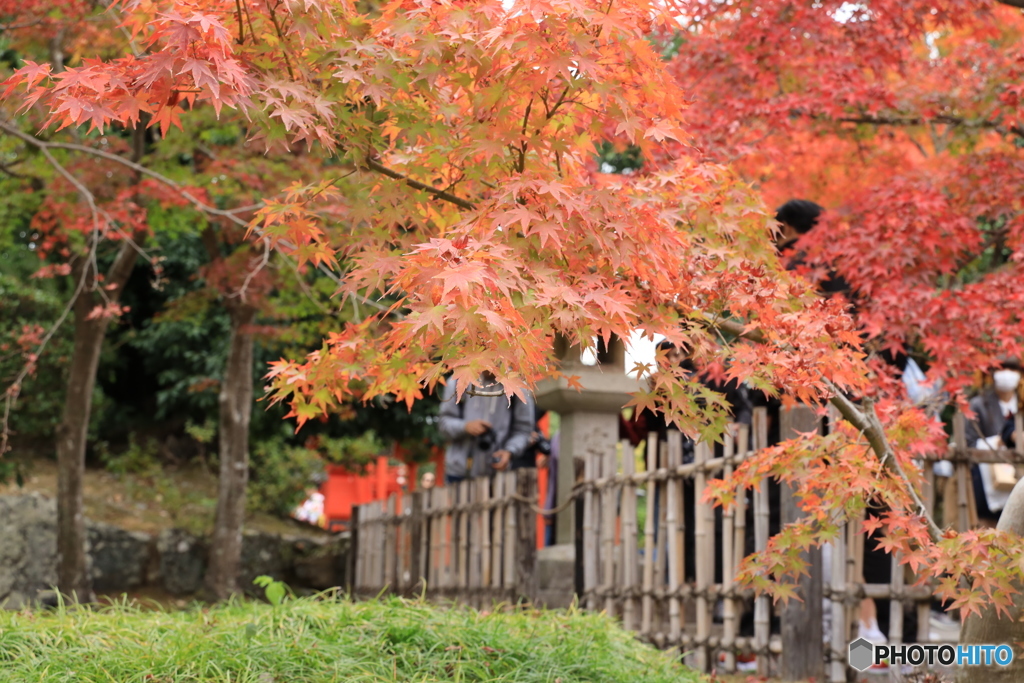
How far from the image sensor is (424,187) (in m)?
2.93

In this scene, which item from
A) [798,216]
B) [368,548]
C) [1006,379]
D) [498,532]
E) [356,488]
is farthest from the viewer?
[356,488]

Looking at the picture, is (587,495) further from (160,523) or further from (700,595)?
(160,523)

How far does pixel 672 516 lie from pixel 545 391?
4.55ft

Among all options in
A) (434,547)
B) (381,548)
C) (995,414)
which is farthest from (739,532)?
(381,548)

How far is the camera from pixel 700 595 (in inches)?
179

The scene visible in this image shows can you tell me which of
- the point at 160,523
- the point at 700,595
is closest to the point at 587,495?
the point at 700,595

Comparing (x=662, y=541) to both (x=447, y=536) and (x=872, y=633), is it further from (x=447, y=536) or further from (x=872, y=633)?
(x=447, y=536)

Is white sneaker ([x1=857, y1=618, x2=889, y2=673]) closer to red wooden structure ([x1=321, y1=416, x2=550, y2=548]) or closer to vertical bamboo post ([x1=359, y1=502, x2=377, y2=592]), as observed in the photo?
vertical bamboo post ([x1=359, y1=502, x2=377, y2=592])

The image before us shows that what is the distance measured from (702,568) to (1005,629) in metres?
1.67

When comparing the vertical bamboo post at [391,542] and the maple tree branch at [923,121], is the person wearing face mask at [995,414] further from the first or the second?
the vertical bamboo post at [391,542]

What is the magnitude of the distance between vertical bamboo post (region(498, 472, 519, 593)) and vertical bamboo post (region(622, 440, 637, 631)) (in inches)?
40.7

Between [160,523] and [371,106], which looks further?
[160,523]

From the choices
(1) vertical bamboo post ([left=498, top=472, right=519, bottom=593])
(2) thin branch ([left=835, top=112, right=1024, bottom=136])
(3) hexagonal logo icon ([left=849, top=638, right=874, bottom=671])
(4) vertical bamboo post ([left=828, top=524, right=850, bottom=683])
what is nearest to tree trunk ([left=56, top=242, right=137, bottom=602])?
(1) vertical bamboo post ([left=498, top=472, right=519, bottom=593])

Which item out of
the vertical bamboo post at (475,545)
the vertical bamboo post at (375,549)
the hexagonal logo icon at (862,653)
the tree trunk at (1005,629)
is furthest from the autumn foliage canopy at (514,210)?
the vertical bamboo post at (375,549)
